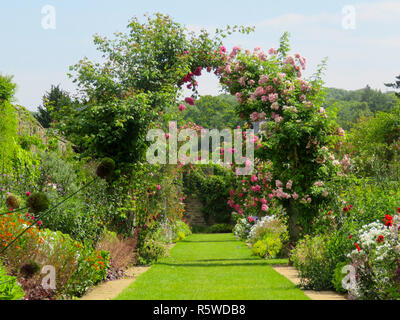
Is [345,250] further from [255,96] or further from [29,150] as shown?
[29,150]

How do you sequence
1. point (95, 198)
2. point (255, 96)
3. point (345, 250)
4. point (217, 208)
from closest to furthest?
point (345, 250)
point (95, 198)
point (255, 96)
point (217, 208)

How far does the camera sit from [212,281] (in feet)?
27.0

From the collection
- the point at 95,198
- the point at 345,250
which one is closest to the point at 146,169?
the point at 95,198

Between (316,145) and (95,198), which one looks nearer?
(95,198)

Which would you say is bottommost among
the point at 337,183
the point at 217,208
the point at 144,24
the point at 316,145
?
the point at 217,208

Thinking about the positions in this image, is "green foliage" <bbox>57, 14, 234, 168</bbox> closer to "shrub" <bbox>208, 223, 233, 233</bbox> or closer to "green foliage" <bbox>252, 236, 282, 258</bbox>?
"green foliage" <bbox>252, 236, 282, 258</bbox>

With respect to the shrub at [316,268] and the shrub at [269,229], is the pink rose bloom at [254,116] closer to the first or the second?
the shrub at [269,229]

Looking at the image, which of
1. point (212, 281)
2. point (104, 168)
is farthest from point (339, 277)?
point (104, 168)

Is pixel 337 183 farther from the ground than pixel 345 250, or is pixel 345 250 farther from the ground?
pixel 337 183

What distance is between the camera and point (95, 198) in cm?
929

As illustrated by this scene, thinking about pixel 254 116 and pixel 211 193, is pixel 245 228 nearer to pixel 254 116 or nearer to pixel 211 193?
pixel 254 116

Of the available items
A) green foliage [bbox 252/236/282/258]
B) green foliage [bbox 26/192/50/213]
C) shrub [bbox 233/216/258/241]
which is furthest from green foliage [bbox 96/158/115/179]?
shrub [bbox 233/216/258/241]

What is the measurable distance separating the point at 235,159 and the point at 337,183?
3061mm

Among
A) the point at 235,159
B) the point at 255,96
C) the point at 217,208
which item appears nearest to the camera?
the point at 255,96
